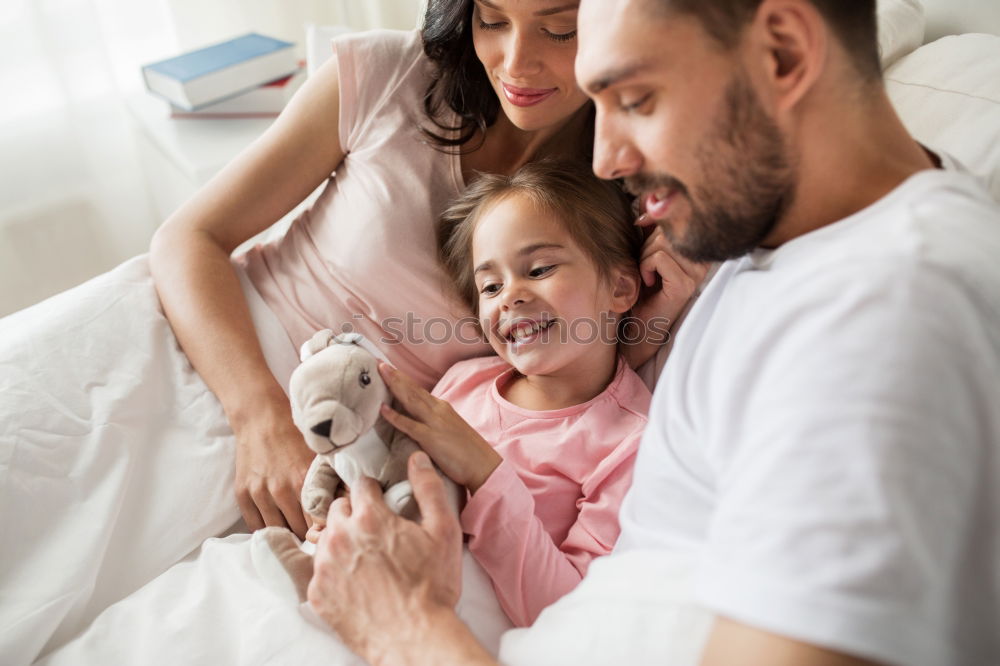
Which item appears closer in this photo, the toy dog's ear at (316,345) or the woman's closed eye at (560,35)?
the toy dog's ear at (316,345)

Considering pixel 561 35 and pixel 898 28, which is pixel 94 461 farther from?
pixel 898 28

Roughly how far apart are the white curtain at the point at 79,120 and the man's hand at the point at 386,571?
1.55 meters

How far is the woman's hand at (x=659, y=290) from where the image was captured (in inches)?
46.6

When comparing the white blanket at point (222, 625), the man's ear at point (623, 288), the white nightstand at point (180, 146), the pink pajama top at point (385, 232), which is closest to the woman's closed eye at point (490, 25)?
the pink pajama top at point (385, 232)

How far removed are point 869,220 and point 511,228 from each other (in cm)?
58

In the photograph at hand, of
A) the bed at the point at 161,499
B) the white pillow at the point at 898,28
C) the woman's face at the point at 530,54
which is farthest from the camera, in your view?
the white pillow at the point at 898,28

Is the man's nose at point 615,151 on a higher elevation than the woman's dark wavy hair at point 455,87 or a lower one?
higher

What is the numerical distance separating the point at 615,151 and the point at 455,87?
609 millimetres

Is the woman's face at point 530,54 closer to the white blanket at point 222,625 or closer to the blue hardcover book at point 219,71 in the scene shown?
the white blanket at point 222,625

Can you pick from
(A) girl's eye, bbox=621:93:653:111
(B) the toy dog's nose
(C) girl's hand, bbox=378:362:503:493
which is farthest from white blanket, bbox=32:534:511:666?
(A) girl's eye, bbox=621:93:653:111

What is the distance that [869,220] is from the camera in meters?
0.68

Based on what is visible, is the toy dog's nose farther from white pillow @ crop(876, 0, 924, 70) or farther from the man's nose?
white pillow @ crop(876, 0, 924, 70)

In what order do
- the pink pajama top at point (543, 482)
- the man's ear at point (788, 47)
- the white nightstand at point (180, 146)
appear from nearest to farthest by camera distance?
the man's ear at point (788, 47), the pink pajama top at point (543, 482), the white nightstand at point (180, 146)

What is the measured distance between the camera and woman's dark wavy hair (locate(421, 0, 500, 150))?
49.9 inches
